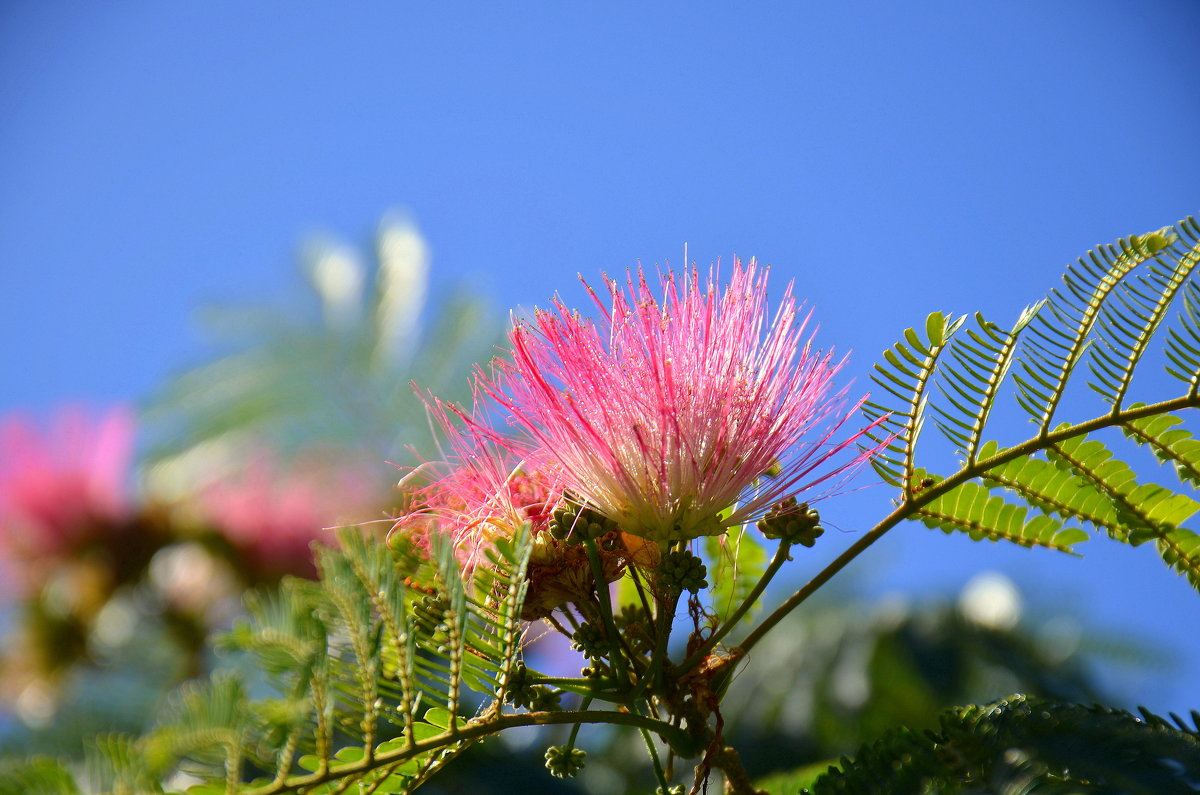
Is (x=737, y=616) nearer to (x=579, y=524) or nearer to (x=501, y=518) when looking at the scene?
(x=579, y=524)

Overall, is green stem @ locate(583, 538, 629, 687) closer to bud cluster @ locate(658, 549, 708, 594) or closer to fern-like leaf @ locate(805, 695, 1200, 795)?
bud cluster @ locate(658, 549, 708, 594)

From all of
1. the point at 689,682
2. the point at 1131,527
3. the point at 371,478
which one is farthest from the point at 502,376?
the point at 371,478

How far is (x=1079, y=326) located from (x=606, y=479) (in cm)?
66

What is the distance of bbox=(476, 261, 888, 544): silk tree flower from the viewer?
1.36 meters

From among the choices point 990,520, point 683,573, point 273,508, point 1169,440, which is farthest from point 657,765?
point 273,508

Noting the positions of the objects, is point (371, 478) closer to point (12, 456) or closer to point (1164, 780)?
point (12, 456)

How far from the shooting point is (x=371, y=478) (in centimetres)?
412

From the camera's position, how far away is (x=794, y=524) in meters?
1.41

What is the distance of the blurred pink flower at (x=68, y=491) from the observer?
490cm

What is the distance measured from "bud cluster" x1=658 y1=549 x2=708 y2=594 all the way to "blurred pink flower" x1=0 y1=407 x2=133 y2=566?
4255 millimetres

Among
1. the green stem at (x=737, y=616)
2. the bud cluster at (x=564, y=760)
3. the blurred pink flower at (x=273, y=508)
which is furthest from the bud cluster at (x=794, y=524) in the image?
the blurred pink flower at (x=273, y=508)

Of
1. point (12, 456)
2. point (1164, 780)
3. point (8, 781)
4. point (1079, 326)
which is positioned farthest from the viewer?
point (12, 456)

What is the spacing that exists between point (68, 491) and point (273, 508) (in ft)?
3.79

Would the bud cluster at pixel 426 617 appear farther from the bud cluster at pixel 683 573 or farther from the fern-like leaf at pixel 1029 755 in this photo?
the fern-like leaf at pixel 1029 755
